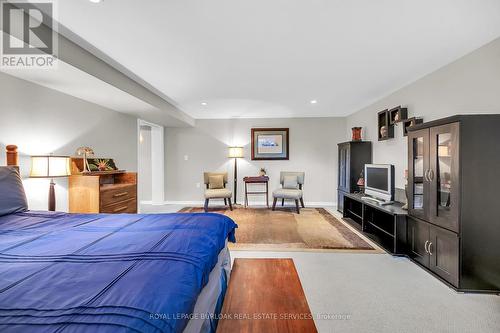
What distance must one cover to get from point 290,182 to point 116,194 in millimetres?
3516

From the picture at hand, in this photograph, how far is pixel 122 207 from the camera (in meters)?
3.29

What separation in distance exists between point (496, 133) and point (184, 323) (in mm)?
2810

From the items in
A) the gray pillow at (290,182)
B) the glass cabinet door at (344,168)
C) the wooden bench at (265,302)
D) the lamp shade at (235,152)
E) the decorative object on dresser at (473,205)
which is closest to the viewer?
the wooden bench at (265,302)

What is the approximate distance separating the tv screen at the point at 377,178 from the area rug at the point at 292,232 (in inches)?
33.3

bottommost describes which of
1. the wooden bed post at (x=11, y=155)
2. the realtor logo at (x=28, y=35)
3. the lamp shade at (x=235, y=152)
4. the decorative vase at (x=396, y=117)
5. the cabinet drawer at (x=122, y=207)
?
the cabinet drawer at (x=122, y=207)

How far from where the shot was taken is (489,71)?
218 centimetres

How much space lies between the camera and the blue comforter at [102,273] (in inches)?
27.0

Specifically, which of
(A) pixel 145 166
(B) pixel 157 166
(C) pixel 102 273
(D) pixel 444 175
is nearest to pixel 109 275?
(C) pixel 102 273

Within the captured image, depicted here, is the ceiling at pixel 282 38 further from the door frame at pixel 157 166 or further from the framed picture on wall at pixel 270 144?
the door frame at pixel 157 166

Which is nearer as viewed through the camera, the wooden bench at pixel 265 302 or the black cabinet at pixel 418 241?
the wooden bench at pixel 265 302

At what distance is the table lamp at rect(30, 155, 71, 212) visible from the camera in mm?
2307

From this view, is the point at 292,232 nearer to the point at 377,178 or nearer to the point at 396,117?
the point at 377,178

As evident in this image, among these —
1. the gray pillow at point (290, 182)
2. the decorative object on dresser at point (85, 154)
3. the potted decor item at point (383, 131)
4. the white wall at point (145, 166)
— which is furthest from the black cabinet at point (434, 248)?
the white wall at point (145, 166)

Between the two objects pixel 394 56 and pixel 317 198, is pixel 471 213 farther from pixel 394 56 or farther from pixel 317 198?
pixel 317 198
